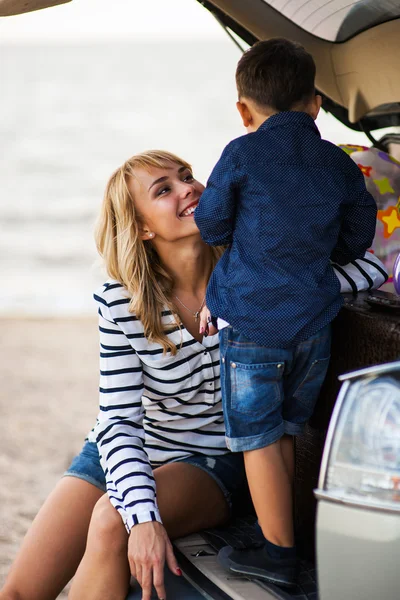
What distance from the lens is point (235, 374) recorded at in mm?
2010

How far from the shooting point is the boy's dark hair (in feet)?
6.86

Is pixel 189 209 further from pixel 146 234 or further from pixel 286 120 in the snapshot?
pixel 286 120

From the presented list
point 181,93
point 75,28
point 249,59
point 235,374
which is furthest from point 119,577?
point 75,28

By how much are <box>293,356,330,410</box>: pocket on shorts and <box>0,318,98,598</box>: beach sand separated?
2.27 metres

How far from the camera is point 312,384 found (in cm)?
201

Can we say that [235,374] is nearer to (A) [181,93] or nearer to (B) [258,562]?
(B) [258,562]

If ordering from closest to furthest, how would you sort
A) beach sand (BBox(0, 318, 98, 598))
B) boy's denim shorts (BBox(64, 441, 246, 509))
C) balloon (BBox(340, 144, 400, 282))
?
boy's denim shorts (BBox(64, 441, 246, 509))
balloon (BBox(340, 144, 400, 282))
beach sand (BBox(0, 318, 98, 598))

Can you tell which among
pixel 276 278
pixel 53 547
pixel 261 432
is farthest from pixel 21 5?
pixel 53 547

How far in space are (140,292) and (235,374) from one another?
0.49 meters

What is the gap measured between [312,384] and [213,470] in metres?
0.55

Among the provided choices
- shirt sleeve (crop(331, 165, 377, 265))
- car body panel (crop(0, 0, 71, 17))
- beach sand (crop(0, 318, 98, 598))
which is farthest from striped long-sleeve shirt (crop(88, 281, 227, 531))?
beach sand (crop(0, 318, 98, 598))

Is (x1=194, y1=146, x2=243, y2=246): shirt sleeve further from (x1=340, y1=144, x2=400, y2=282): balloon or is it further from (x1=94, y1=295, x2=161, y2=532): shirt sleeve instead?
(x1=340, y1=144, x2=400, y2=282): balloon

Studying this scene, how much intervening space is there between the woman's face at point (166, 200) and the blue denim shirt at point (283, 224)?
312mm

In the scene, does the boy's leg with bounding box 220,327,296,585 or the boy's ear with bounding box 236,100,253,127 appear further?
the boy's ear with bounding box 236,100,253,127
